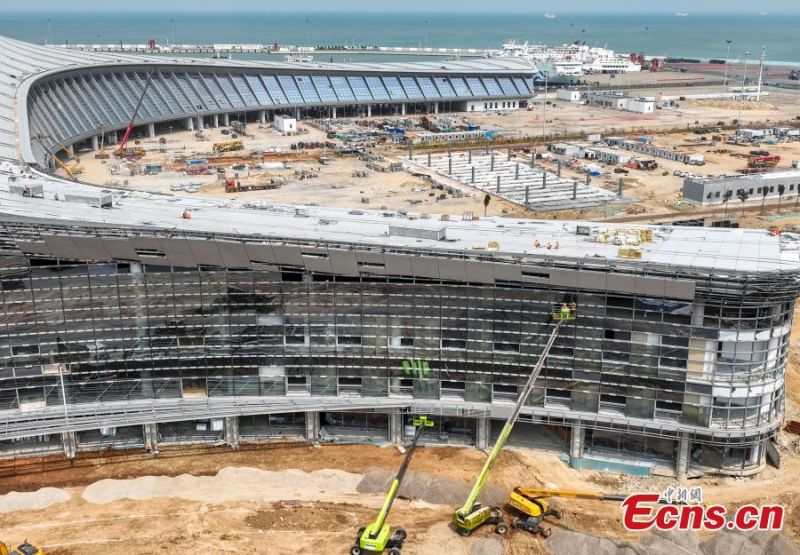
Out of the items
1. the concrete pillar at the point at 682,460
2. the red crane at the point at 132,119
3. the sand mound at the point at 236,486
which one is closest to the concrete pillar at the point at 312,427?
the sand mound at the point at 236,486

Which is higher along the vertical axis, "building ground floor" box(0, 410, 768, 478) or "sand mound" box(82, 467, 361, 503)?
"building ground floor" box(0, 410, 768, 478)

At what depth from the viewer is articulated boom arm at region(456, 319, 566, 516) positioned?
44.9 meters

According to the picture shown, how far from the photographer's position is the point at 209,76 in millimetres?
190250

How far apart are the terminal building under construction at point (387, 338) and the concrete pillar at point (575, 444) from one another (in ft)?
0.35

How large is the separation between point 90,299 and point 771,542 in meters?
43.3

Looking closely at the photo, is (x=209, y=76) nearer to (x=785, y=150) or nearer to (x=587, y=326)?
(x=785, y=150)

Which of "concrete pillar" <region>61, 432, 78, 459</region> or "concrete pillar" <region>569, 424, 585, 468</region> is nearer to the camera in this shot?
"concrete pillar" <region>569, 424, 585, 468</region>

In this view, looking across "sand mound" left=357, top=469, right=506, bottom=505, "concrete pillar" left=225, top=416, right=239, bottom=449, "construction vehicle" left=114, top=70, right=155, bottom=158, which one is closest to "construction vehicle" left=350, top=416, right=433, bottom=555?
"sand mound" left=357, top=469, right=506, bottom=505

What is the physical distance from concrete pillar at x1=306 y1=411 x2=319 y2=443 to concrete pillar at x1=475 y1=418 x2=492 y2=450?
11.0 metres

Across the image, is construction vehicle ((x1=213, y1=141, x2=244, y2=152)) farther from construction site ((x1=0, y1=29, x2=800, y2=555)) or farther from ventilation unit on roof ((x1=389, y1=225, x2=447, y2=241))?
ventilation unit on roof ((x1=389, y1=225, x2=447, y2=241))

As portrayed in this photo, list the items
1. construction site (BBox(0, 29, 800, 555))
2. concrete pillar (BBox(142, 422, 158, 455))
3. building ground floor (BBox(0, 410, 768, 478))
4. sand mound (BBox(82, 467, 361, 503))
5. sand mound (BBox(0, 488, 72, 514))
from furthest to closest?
concrete pillar (BBox(142, 422, 158, 455)) → building ground floor (BBox(0, 410, 768, 478)) → sand mound (BBox(82, 467, 361, 503)) → sand mound (BBox(0, 488, 72, 514)) → construction site (BBox(0, 29, 800, 555))

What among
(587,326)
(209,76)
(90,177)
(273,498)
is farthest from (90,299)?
(209,76)

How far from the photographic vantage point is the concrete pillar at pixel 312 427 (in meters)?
55.4

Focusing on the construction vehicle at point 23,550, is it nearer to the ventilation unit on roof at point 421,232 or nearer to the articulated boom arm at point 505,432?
the articulated boom arm at point 505,432
